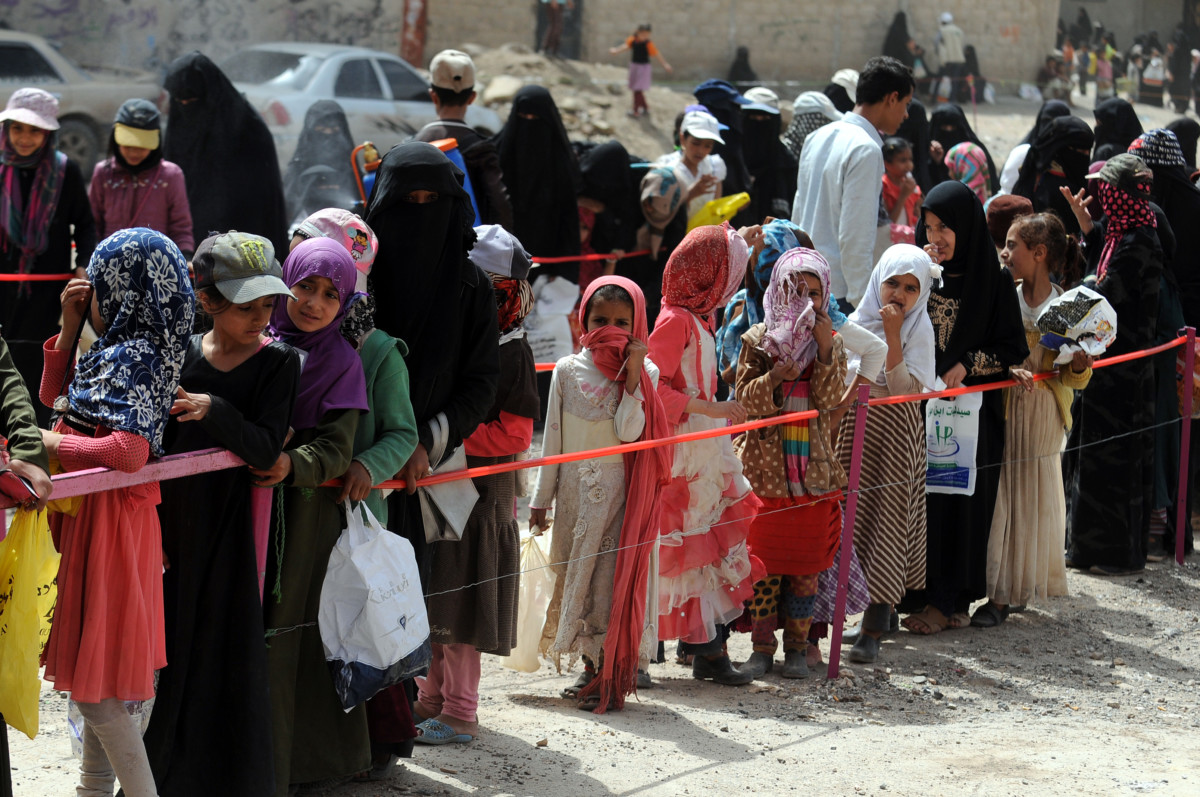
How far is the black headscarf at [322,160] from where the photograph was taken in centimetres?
945

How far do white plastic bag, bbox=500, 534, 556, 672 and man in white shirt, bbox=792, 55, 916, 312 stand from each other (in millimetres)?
2453

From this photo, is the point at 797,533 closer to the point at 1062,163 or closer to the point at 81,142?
the point at 1062,163

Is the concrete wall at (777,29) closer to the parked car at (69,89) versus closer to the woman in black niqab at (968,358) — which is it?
the parked car at (69,89)

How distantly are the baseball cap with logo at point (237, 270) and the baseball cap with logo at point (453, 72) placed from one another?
376cm

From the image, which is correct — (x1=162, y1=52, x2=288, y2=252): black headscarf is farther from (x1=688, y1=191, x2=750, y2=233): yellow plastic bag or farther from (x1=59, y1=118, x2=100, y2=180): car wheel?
(x1=59, y1=118, x2=100, y2=180): car wheel

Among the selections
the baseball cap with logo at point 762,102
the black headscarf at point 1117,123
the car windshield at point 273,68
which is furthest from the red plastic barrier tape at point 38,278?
the car windshield at point 273,68

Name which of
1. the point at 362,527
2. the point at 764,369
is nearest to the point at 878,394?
the point at 764,369

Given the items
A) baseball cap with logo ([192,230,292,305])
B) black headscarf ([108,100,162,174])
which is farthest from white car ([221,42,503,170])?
baseball cap with logo ([192,230,292,305])

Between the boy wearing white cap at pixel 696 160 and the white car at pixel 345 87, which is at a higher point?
the white car at pixel 345 87

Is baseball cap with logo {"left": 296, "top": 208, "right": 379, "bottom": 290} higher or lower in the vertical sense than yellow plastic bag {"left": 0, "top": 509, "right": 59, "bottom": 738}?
higher

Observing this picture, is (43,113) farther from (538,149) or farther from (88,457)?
(88,457)

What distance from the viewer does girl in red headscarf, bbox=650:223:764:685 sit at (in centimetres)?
477

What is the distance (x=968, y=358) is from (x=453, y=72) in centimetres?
299

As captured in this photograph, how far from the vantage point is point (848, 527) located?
4.97m
